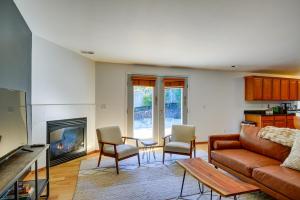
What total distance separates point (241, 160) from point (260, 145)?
1.91 feet

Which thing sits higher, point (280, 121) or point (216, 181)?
point (280, 121)

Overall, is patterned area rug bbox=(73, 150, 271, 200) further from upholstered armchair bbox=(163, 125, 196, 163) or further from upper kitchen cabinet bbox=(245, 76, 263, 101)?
upper kitchen cabinet bbox=(245, 76, 263, 101)

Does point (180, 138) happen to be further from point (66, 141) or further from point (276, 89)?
point (276, 89)

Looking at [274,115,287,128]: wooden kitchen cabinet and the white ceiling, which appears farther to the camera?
[274,115,287,128]: wooden kitchen cabinet

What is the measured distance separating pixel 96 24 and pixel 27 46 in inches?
54.1

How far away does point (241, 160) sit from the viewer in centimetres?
278

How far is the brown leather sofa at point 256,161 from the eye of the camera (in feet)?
6.86

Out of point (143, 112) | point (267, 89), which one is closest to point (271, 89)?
point (267, 89)

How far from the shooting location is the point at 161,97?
535 centimetres

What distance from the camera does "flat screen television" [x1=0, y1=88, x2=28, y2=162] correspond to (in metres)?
1.73

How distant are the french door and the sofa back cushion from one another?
2.25 m

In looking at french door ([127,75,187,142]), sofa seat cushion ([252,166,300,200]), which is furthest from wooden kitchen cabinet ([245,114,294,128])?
sofa seat cushion ([252,166,300,200])

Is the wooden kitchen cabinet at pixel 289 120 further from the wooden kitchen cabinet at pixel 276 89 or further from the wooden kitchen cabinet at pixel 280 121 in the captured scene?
the wooden kitchen cabinet at pixel 276 89

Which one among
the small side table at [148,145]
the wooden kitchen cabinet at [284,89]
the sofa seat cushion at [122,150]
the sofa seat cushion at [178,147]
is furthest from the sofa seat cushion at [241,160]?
the wooden kitchen cabinet at [284,89]
